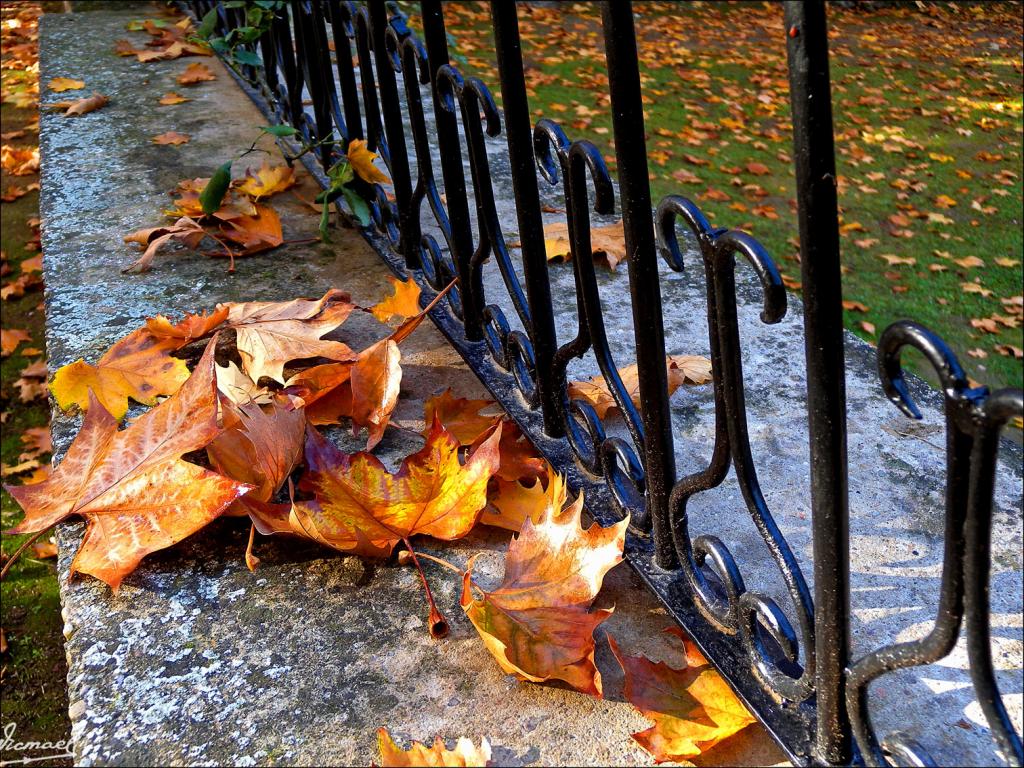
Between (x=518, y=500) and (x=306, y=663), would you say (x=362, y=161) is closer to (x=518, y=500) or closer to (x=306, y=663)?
(x=518, y=500)

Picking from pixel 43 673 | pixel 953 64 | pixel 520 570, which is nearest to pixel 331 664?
pixel 520 570

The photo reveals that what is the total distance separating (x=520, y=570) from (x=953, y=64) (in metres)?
9.67

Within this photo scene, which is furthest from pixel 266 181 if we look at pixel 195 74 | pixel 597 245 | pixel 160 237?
pixel 195 74

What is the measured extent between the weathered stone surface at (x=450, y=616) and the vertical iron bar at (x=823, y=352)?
0.19 meters

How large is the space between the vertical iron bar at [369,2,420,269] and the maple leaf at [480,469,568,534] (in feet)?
2.49

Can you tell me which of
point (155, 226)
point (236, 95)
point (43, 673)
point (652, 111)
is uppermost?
point (236, 95)

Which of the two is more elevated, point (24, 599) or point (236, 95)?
point (236, 95)

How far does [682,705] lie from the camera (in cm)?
112

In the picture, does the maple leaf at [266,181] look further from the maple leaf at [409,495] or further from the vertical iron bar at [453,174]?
the maple leaf at [409,495]

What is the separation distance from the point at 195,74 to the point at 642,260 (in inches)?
113

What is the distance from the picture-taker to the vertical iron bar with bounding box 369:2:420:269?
73.0 inches

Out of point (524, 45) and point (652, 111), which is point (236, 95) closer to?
point (652, 111)

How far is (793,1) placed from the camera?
0.74 m

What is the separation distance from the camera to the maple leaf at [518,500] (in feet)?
4.59
